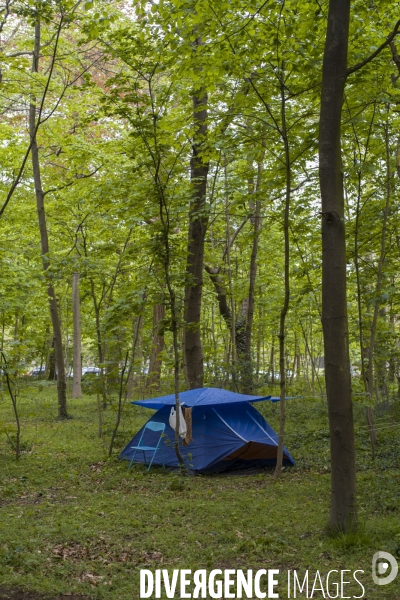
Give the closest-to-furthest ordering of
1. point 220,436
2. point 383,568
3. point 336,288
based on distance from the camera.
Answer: point 383,568 → point 336,288 → point 220,436

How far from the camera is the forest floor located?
4543 millimetres

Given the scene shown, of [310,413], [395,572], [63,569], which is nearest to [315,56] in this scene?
[395,572]

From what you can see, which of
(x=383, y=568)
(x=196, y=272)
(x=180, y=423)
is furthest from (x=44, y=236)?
(x=383, y=568)

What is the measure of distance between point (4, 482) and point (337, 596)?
5.32 metres

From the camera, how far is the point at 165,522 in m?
6.08

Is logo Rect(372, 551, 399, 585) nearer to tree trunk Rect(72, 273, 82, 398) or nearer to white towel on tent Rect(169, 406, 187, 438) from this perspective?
white towel on tent Rect(169, 406, 187, 438)

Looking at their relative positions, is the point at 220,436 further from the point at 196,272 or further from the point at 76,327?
the point at 76,327

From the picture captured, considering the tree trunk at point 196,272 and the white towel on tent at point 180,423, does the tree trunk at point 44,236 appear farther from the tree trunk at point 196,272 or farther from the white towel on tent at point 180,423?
the white towel on tent at point 180,423

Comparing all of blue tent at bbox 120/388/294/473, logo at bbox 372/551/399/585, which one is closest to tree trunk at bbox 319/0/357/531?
logo at bbox 372/551/399/585

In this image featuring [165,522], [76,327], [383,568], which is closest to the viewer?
[383,568]

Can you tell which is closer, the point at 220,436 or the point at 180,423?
the point at 180,423

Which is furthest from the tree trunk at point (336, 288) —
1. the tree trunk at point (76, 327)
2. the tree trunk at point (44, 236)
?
the tree trunk at point (76, 327)

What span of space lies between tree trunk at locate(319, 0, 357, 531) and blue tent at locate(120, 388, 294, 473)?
12.6 ft

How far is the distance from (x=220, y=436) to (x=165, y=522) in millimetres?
3139
